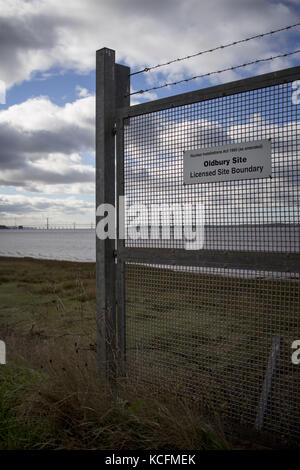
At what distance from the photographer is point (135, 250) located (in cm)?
471

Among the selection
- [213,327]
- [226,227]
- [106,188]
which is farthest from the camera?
Result: [106,188]

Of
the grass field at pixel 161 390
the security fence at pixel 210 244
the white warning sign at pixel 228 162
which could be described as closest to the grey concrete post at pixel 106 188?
the security fence at pixel 210 244

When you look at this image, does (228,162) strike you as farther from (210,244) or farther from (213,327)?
(213,327)

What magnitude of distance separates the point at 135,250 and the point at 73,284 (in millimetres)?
12966

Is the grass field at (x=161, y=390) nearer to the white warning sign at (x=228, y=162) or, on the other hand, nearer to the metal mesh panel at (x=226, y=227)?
the metal mesh panel at (x=226, y=227)

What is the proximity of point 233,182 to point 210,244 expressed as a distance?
1.97 ft

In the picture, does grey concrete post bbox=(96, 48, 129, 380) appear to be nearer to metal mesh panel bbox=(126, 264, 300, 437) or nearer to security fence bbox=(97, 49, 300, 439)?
security fence bbox=(97, 49, 300, 439)

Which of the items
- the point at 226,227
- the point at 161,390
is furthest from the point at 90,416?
the point at 226,227

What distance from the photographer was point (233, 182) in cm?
393

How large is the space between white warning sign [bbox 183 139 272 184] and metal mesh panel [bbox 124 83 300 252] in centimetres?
5

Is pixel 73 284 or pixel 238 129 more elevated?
pixel 238 129

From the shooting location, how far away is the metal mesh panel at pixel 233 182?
3.63m
